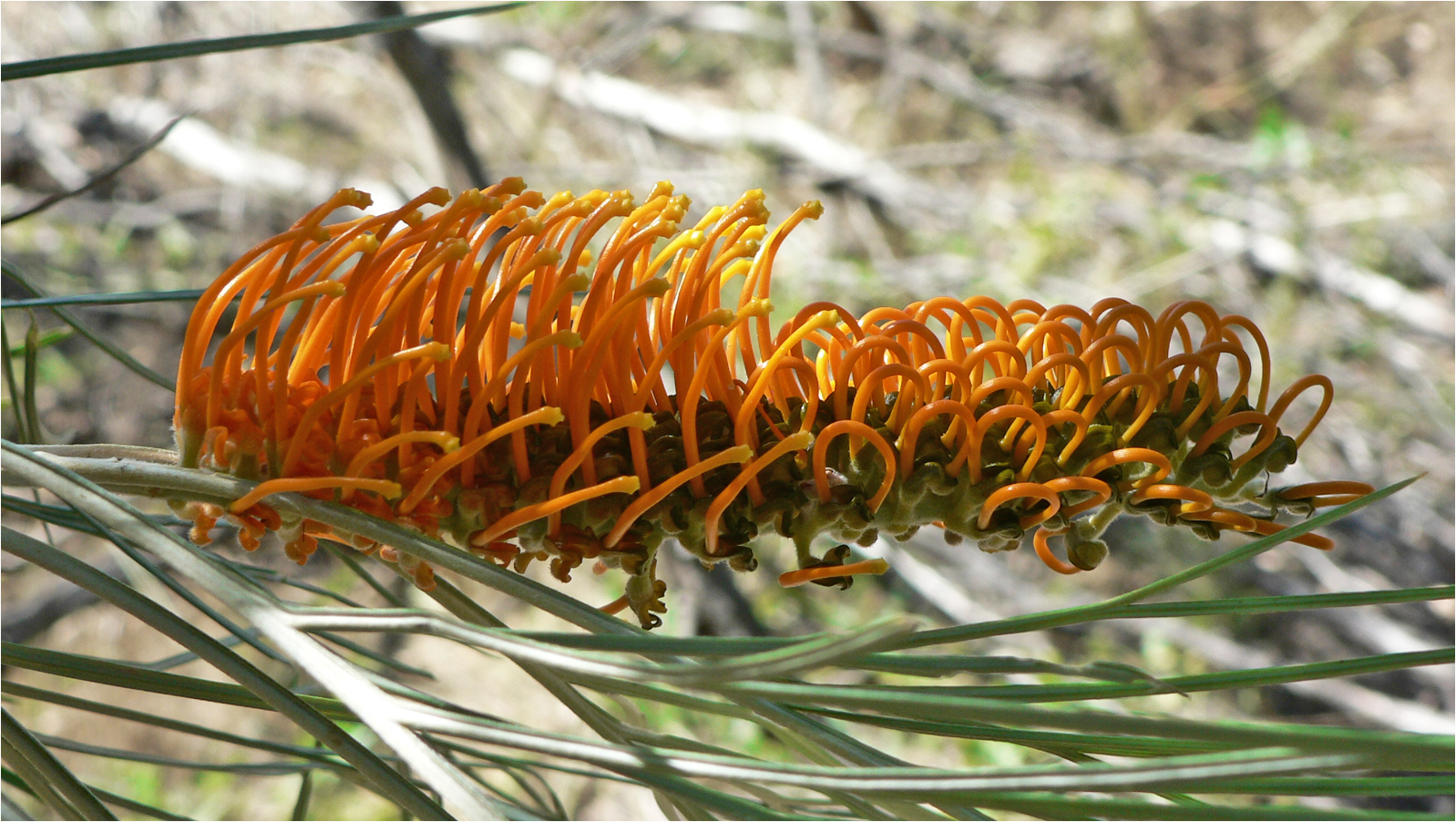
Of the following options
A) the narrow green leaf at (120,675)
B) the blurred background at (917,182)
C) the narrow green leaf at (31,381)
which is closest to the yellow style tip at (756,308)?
the narrow green leaf at (120,675)

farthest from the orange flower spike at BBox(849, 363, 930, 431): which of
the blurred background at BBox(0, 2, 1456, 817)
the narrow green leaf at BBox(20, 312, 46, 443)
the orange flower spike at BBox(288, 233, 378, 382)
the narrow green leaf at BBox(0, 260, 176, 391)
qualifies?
the blurred background at BBox(0, 2, 1456, 817)

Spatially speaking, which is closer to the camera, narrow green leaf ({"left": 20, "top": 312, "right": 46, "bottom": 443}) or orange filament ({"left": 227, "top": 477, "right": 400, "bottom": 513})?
orange filament ({"left": 227, "top": 477, "right": 400, "bottom": 513})

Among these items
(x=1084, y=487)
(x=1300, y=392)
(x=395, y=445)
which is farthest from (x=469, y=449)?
(x=1300, y=392)

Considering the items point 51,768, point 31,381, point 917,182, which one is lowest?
point 51,768

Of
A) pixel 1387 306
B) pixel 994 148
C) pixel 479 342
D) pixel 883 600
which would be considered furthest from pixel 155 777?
pixel 1387 306

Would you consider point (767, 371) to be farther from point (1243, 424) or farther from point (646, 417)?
point (1243, 424)

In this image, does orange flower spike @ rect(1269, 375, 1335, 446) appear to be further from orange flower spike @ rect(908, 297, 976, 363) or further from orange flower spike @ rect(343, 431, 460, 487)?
orange flower spike @ rect(343, 431, 460, 487)

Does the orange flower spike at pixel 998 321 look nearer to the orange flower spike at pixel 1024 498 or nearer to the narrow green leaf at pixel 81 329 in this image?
the orange flower spike at pixel 1024 498
